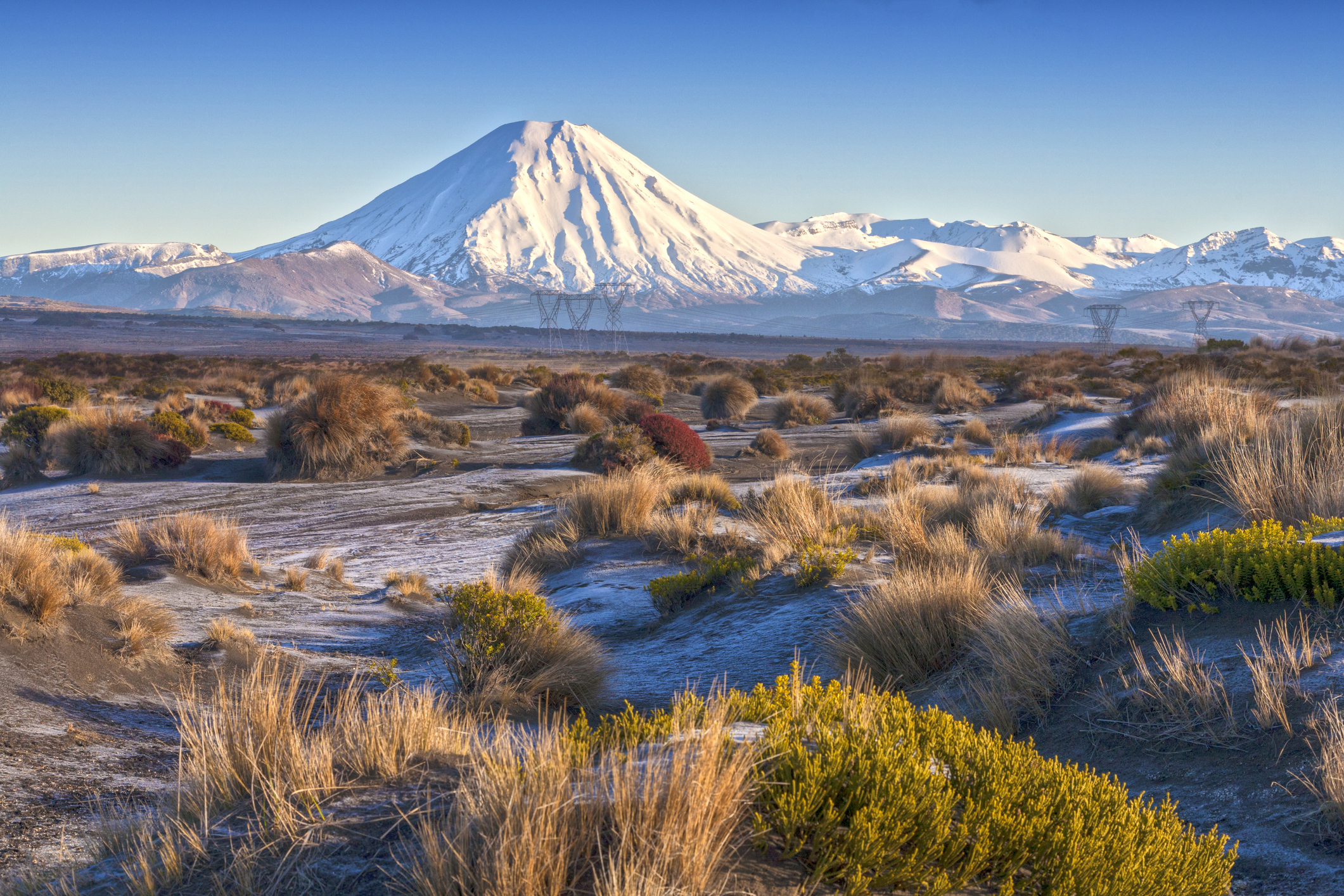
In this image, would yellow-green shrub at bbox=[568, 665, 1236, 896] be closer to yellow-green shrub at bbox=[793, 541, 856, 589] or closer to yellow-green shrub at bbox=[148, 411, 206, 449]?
yellow-green shrub at bbox=[793, 541, 856, 589]

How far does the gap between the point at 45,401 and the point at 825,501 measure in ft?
73.1

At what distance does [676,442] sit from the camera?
16562mm

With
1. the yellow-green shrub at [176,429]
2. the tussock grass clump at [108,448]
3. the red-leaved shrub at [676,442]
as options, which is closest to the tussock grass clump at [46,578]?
the tussock grass clump at [108,448]

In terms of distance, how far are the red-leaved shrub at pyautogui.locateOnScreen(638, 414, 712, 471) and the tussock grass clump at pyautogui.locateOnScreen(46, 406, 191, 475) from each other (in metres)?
8.58

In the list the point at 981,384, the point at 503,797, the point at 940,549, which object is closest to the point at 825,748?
the point at 503,797

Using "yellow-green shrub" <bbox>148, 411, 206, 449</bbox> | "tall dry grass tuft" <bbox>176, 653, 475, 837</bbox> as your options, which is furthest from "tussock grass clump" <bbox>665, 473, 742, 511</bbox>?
"yellow-green shrub" <bbox>148, 411, 206, 449</bbox>

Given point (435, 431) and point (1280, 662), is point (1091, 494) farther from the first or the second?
point (435, 431)

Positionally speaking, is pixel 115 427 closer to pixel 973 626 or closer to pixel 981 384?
pixel 973 626

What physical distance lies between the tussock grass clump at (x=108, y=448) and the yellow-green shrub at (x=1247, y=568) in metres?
16.0

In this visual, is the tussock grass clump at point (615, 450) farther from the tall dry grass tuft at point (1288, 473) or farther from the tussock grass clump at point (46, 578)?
the tall dry grass tuft at point (1288, 473)

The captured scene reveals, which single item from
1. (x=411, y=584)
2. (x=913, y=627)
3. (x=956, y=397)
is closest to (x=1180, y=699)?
(x=913, y=627)

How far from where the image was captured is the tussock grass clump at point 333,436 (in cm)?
1612

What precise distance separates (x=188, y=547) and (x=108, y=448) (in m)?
8.46

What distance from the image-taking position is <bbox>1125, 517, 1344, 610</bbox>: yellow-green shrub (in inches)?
180
